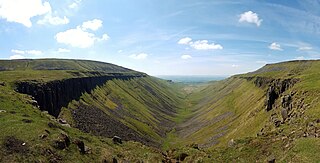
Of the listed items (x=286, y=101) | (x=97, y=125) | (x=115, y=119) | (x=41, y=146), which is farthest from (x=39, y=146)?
(x=115, y=119)

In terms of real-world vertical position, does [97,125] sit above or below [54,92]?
below

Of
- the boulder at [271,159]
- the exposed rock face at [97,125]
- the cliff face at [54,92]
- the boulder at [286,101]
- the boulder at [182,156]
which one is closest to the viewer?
the boulder at [271,159]

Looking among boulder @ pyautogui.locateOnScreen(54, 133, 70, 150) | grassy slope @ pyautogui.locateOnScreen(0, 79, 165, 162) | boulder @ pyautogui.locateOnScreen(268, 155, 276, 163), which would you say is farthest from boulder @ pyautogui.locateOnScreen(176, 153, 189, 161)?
boulder @ pyautogui.locateOnScreen(54, 133, 70, 150)

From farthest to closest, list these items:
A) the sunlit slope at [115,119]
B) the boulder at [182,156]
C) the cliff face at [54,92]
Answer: the sunlit slope at [115,119] < the cliff face at [54,92] < the boulder at [182,156]

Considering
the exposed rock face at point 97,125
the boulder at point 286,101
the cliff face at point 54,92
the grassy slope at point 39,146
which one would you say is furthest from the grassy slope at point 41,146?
the boulder at point 286,101

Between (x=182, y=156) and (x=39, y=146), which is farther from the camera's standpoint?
(x=182, y=156)

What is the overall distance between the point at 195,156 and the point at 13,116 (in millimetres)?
31490

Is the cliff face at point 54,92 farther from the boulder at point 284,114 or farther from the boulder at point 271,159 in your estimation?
the boulder at point 284,114

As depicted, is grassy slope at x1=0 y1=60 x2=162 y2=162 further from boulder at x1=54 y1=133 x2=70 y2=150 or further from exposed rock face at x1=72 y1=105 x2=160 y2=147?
exposed rock face at x1=72 y1=105 x2=160 y2=147

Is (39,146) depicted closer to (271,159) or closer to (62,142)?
→ (62,142)

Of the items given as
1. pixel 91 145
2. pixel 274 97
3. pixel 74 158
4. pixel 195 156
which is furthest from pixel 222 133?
pixel 74 158

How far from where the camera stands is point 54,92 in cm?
10194

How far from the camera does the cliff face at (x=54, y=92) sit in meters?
87.6

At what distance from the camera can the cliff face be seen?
287 ft
